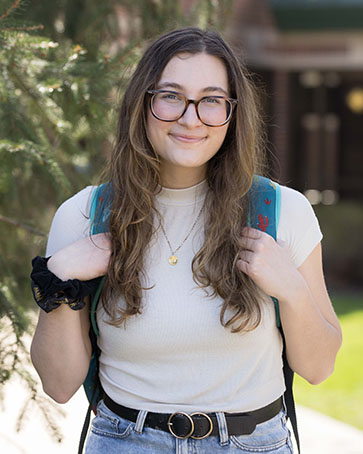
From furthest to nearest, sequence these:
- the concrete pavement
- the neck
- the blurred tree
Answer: the concrete pavement < the blurred tree < the neck

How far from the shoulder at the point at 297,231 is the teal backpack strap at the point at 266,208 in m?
0.02

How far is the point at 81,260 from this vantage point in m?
2.07

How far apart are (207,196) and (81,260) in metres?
0.42

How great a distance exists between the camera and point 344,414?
17.9 feet

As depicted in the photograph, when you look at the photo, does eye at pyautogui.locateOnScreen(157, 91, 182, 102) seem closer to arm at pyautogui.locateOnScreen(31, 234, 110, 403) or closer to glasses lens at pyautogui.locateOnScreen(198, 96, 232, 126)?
glasses lens at pyautogui.locateOnScreen(198, 96, 232, 126)

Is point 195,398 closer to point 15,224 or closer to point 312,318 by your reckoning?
point 312,318

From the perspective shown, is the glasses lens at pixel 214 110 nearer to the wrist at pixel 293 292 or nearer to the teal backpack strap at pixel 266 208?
the teal backpack strap at pixel 266 208

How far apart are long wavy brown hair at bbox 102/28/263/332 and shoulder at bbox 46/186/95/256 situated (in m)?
0.09

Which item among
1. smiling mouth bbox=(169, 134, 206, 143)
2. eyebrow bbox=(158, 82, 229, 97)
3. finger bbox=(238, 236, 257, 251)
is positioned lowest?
finger bbox=(238, 236, 257, 251)

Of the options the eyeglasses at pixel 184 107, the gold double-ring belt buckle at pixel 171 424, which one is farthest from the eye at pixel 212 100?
the gold double-ring belt buckle at pixel 171 424

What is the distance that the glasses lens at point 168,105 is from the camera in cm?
205

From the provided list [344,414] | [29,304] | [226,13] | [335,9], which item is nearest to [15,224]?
[29,304]

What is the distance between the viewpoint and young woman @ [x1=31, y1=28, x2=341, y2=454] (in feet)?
6.64

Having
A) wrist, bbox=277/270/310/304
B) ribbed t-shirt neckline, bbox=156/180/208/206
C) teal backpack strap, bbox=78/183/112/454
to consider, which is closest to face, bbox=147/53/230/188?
ribbed t-shirt neckline, bbox=156/180/208/206
